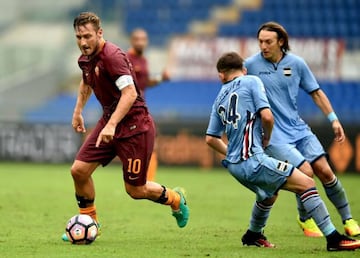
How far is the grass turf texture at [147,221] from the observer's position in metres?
8.51

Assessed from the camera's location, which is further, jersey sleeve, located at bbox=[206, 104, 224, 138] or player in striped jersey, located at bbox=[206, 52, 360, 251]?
jersey sleeve, located at bbox=[206, 104, 224, 138]

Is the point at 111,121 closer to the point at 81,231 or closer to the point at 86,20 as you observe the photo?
the point at 86,20

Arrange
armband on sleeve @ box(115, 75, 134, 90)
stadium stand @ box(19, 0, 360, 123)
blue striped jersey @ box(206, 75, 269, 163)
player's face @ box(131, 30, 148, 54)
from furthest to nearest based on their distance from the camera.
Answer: stadium stand @ box(19, 0, 360, 123) → player's face @ box(131, 30, 148, 54) → armband on sleeve @ box(115, 75, 134, 90) → blue striped jersey @ box(206, 75, 269, 163)

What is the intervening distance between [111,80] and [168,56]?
18.0 m

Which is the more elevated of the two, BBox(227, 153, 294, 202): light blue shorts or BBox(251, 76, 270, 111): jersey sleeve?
BBox(251, 76, 270, 111): jersey sleeve

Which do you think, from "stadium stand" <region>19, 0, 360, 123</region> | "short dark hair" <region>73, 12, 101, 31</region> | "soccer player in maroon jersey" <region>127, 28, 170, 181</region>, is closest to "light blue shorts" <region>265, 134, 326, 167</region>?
"short dark hair" <region>73, 12, 101, 31</region>

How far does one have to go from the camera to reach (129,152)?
9.15 m

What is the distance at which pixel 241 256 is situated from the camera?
8094mm

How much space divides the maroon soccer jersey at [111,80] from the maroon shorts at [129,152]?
7 cm

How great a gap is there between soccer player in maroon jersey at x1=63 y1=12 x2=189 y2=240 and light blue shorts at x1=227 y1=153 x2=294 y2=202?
1207 mm

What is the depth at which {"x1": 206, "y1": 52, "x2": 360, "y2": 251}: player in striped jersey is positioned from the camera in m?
8.27

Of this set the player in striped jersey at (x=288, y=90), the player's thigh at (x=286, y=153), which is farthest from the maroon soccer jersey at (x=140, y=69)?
the player's thigh at (x=286, y=153)

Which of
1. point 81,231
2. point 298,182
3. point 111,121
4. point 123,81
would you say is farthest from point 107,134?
point 298,182

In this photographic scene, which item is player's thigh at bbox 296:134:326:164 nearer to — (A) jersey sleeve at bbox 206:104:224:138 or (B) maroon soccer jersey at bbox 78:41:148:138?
(A) jersey sleeve at bbox 206:104:224:138
